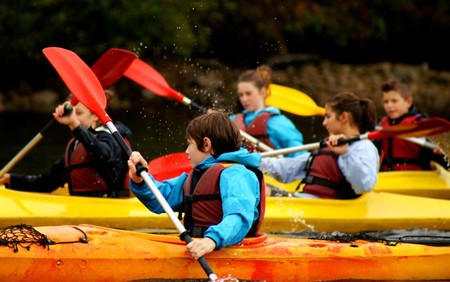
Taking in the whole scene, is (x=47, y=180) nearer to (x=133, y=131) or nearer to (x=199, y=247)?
(x=199, y=247)

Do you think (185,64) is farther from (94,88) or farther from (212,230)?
(212,230)

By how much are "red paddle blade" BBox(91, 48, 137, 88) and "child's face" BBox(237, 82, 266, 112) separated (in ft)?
4.81

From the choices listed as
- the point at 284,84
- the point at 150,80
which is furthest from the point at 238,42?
the point at 150,80

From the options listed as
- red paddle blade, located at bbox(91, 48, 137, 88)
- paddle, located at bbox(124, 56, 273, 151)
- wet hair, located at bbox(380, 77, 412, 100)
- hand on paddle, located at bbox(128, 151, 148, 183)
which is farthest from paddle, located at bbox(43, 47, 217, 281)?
wet hair, located at bbox(380, 77, 412, 100)

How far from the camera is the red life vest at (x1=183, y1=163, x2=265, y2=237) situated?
479 centimetres

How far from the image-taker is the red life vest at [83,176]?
22.5ft

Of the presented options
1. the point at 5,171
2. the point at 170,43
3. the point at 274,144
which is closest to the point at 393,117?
the point at 274,144

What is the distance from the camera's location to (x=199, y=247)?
4574 mm

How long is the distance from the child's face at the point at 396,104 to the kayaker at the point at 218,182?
4.25 m

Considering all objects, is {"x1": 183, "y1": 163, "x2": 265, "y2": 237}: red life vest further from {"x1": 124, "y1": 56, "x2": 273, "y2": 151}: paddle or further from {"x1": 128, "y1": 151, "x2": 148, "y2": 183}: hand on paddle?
{"x1": 124, "y1": 56, "x2": 273, "y2": 151}: paddle

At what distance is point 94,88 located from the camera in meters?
5.89

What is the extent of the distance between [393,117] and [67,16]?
1025cm

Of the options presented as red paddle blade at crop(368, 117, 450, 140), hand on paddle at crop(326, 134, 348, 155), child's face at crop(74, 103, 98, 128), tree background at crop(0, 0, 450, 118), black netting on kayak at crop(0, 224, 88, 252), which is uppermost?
tree background at crop(0, 0, 450, 118)

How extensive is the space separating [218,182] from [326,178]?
235 cm
